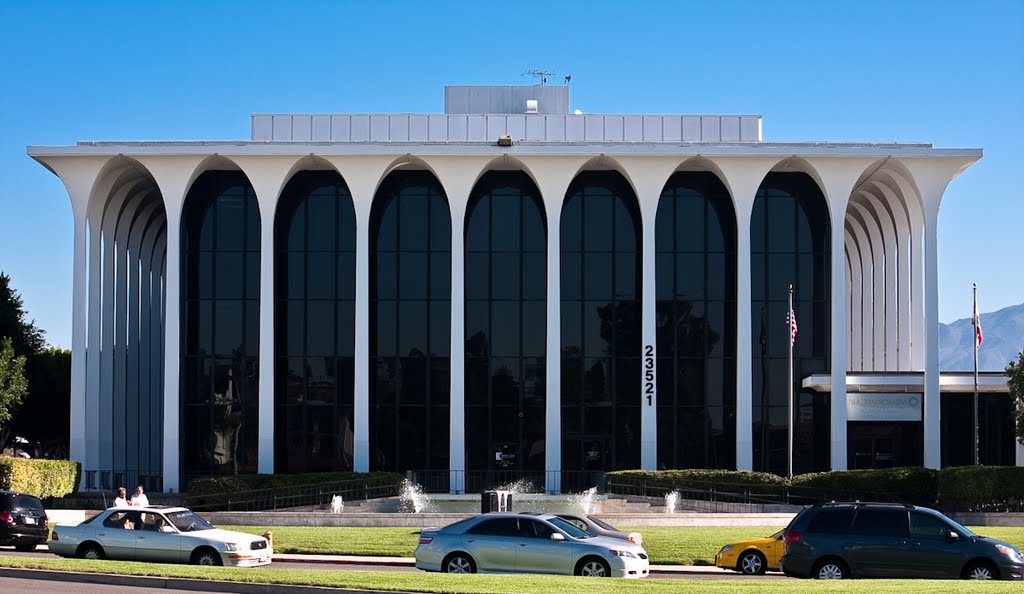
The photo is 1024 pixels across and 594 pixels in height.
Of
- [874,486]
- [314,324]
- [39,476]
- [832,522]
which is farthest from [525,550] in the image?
[314,324]

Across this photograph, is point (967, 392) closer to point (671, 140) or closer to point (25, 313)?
point (671, 140)

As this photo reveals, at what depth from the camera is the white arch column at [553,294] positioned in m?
46.9

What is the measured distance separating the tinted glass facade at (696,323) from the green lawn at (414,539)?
45.0ft

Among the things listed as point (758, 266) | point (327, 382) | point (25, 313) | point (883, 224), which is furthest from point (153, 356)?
point (883, 224)

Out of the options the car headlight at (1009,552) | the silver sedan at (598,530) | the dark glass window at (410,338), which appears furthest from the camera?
the dark glass window at (410,338)

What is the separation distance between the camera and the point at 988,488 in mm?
38688

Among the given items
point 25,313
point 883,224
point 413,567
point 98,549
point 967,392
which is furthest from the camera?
point 25,313

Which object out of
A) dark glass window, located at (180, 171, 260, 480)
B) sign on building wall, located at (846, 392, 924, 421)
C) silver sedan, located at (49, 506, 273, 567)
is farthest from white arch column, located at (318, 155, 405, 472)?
silver sedan, located at (49, 506, 273, 567)

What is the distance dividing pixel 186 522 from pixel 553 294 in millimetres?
23376

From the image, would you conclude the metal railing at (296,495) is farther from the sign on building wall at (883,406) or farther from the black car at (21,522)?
the sign on building wall at (883,406)

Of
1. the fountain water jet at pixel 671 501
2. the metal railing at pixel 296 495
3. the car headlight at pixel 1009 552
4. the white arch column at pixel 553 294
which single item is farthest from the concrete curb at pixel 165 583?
the white arch column at pixel 553 294

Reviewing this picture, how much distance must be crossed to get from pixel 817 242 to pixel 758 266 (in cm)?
242

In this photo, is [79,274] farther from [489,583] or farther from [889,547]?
[889,547]

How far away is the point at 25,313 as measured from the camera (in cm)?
5950
